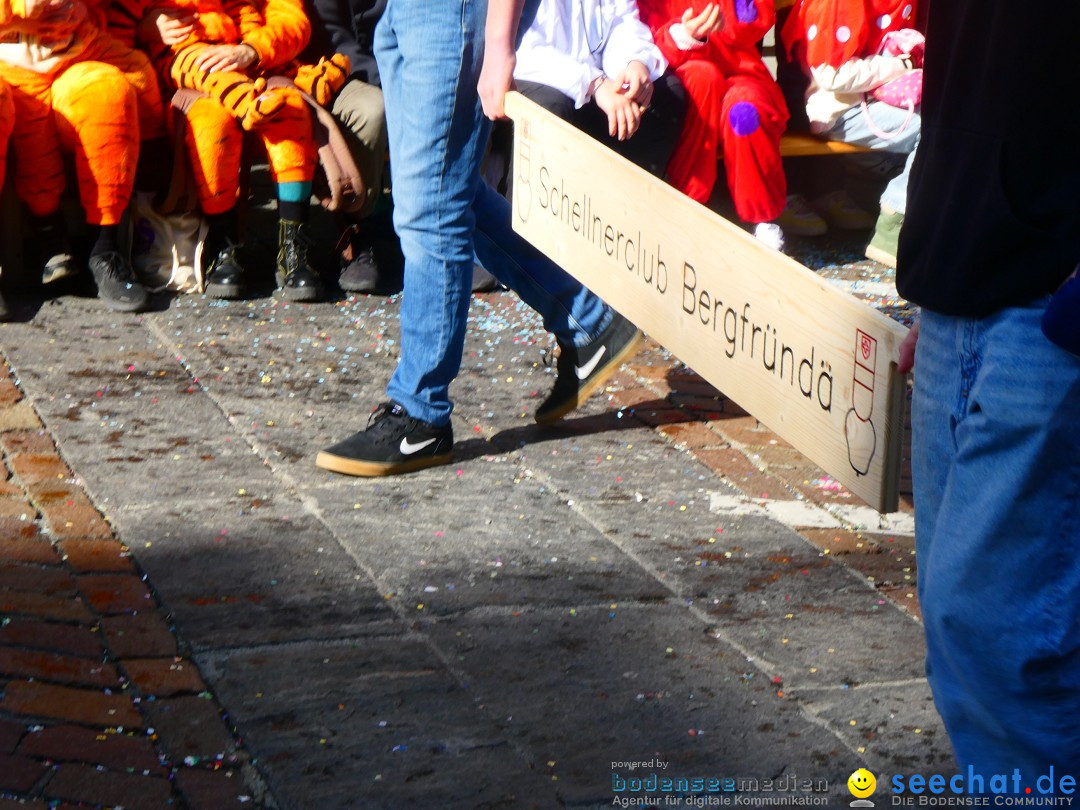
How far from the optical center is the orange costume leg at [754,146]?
20.4 ft

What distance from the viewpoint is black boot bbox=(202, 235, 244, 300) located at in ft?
18.7

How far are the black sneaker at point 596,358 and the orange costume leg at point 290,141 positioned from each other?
1973 millimetres

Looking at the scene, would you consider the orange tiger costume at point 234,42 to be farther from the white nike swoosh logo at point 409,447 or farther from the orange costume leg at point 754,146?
the white nike swoosh logo at point 409,447

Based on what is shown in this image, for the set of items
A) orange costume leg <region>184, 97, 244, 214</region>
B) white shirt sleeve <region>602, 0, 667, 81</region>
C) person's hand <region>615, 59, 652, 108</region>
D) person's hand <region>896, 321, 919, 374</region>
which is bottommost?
orange costume leg <region>184, 97, 244, 214</region>

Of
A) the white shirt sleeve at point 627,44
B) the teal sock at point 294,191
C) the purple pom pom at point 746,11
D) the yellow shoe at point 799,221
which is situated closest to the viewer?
the white shirt sleeve at point 627,44

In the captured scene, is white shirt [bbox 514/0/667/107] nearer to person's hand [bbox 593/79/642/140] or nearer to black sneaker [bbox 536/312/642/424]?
person's hand [bbox 593/79/642/140]

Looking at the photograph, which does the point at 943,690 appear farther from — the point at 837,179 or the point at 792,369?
the point at 837,179

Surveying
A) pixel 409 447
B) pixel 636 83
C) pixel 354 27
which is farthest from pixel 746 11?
pixel 409 447

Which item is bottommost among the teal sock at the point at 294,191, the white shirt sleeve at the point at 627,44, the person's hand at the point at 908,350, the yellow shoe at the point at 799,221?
the yellow shoe at the point at 799,221

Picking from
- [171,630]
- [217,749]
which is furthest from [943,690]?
[171,630]

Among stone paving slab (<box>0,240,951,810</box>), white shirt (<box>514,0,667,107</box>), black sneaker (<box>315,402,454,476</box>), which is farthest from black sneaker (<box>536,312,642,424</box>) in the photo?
white shirt (<box>514,0,667,107</box>)

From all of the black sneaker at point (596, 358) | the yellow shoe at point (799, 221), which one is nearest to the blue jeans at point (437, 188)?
the black sneaker at point (596, 358)

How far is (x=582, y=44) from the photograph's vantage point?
18.2ft

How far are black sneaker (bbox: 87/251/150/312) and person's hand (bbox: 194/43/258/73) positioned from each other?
2.76 feet
